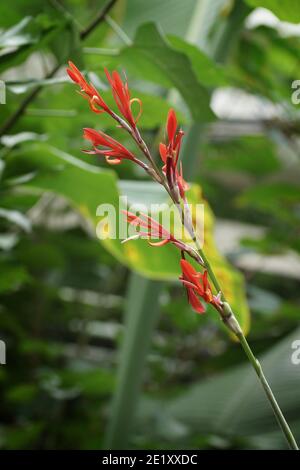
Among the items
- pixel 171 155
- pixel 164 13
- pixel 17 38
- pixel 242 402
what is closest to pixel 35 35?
pixel 17 38

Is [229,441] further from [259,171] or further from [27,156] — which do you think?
[259,171]

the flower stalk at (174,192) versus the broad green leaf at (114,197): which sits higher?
the broad green leaf at (114,197)

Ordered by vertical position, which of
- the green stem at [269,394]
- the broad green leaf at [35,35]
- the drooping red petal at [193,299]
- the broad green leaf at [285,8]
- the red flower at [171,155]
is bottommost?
the green stem at [269,394]

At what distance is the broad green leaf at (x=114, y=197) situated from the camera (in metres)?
0.44

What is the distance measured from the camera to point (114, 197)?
0.44m

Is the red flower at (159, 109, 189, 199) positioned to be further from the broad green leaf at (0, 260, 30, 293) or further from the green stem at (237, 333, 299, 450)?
the broad green leaf at (0, 260, 30, 293)

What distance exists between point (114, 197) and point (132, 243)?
45mm

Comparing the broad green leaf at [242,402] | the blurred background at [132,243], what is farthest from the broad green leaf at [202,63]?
the broad green leaf at [242,402]

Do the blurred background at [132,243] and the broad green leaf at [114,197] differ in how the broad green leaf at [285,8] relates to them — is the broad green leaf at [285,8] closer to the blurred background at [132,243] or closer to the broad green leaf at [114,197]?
the blurred background at [132,243]

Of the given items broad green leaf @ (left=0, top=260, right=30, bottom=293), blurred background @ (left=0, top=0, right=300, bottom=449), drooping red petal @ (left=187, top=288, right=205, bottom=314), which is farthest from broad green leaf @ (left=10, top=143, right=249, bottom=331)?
drooping red petal @ (left=187, top=288, right=205, bottom=314)

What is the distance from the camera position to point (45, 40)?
1.24 feet

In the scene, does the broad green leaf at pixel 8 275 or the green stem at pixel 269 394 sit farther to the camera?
the broad green leaf at pixel 8 275

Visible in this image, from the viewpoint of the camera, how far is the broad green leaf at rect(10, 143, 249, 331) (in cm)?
44

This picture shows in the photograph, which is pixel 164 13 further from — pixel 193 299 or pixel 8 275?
pixel 193 299
